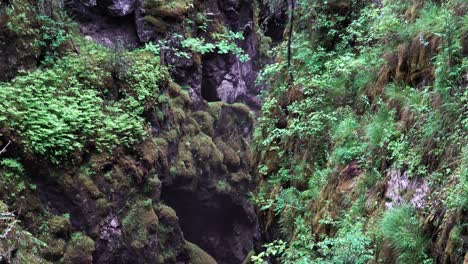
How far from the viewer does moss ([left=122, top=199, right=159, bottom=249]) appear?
415 inches

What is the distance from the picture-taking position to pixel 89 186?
31.4ft

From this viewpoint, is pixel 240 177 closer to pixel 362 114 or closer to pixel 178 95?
pixel 178 95

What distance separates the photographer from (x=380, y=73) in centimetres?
716

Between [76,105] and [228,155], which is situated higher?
[76,105]

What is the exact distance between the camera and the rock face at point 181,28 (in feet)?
47.4

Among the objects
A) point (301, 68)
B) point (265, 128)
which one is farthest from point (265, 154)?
point (301, 68)

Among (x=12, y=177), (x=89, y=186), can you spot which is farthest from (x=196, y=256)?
(x=12, y=177)

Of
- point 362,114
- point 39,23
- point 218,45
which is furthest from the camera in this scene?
point 218,45

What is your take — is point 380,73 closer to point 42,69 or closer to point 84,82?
point 84,82

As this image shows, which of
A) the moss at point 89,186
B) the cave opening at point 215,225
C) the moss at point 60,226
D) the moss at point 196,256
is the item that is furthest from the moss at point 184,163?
the moss at point 60,226

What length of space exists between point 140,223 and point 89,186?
1.83 m

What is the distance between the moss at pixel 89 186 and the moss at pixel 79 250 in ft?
2.69

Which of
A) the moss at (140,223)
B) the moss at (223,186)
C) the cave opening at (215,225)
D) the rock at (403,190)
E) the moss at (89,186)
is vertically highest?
Answer: the rock at (403,190)

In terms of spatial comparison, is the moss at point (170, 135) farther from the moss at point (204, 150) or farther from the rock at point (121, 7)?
the rock at point (121, 7)
